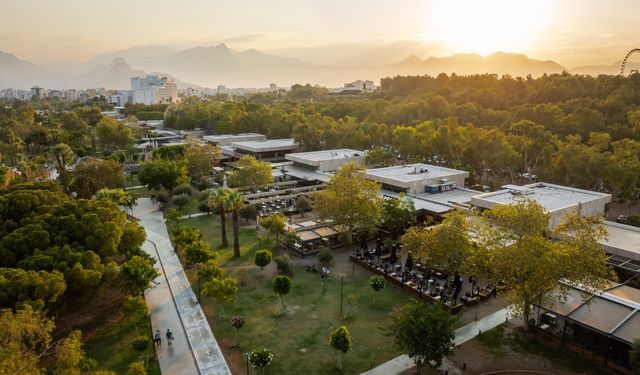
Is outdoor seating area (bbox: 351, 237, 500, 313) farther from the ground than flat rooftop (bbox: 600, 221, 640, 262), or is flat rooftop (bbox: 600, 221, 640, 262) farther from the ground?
flat rooftop (bbox: 600, 221, 640, 262)

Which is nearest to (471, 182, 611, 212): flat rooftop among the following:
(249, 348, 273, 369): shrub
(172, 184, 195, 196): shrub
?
(249, 348, 273, 369): shrub

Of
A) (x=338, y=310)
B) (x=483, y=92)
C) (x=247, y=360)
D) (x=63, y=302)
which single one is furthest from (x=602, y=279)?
(x=483, y=92)

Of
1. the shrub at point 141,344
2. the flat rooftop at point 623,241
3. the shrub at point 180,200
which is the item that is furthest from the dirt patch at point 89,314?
the flat rooftop at point 623,241

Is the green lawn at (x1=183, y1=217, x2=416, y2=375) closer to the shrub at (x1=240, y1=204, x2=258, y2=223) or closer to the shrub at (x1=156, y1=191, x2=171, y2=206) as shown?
the shrub at (x1=240, y1=204, x2=258, y2=223)

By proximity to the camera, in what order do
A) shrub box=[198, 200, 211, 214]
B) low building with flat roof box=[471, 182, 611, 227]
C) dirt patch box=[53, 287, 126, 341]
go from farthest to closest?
shrub box=[198, 200, 211, 214], low building with flat roof box=[471, 182, 611, 227], dirt patch box=[53, 287, 126, 341]

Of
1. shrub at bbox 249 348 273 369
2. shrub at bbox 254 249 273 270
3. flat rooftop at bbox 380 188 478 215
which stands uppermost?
flat rooftop at bbox 380 188 478 215

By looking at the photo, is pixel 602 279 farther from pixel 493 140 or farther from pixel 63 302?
pixel 493 140
